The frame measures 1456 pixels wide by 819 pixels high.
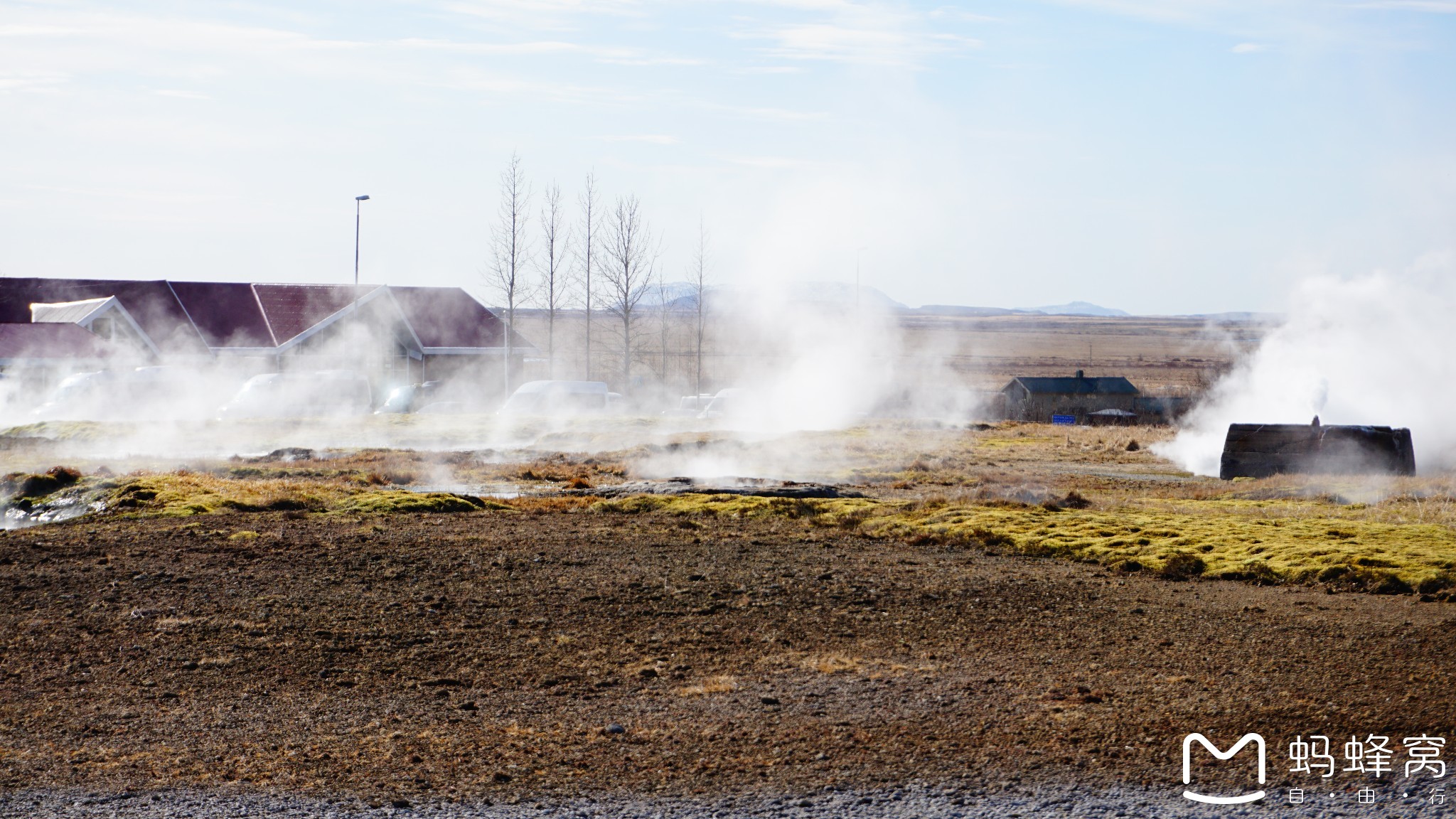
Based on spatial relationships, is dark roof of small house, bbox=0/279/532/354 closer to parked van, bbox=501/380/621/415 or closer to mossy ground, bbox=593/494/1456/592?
parked van, bbox=501/380/621/415

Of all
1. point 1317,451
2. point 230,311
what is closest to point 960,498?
point 1317,451

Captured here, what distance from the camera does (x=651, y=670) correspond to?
9.98 meters

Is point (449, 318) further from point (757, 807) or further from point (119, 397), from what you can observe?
point (757, 807)

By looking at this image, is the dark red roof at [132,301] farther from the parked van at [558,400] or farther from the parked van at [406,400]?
the parked van at [558,400]

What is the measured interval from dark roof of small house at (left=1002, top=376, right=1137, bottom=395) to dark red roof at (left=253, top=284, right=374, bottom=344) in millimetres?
36139

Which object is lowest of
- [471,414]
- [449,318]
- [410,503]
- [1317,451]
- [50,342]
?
[410,503]

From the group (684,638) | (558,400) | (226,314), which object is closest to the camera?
(684,638)

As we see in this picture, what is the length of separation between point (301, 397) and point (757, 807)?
39.4 m

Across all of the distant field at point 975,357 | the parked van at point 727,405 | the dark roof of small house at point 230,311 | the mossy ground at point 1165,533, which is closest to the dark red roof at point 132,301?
the dark roof of small house at point 230,311

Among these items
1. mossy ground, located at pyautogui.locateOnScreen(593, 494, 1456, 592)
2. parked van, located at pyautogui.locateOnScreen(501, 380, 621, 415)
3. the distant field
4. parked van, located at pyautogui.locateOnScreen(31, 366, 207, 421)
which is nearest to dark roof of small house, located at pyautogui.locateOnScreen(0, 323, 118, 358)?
parked van, located at pyautogui.locateOnScreen(31, 366, 207, 421)

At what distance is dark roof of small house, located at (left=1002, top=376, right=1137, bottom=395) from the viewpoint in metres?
71.6

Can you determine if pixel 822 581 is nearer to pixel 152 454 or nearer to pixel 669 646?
pixel 669 646

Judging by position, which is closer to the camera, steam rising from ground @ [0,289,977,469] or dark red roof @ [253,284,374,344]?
steam rising from ground @ [0,289,977,469]

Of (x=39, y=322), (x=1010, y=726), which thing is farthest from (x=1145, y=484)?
(x=39, y=322)
